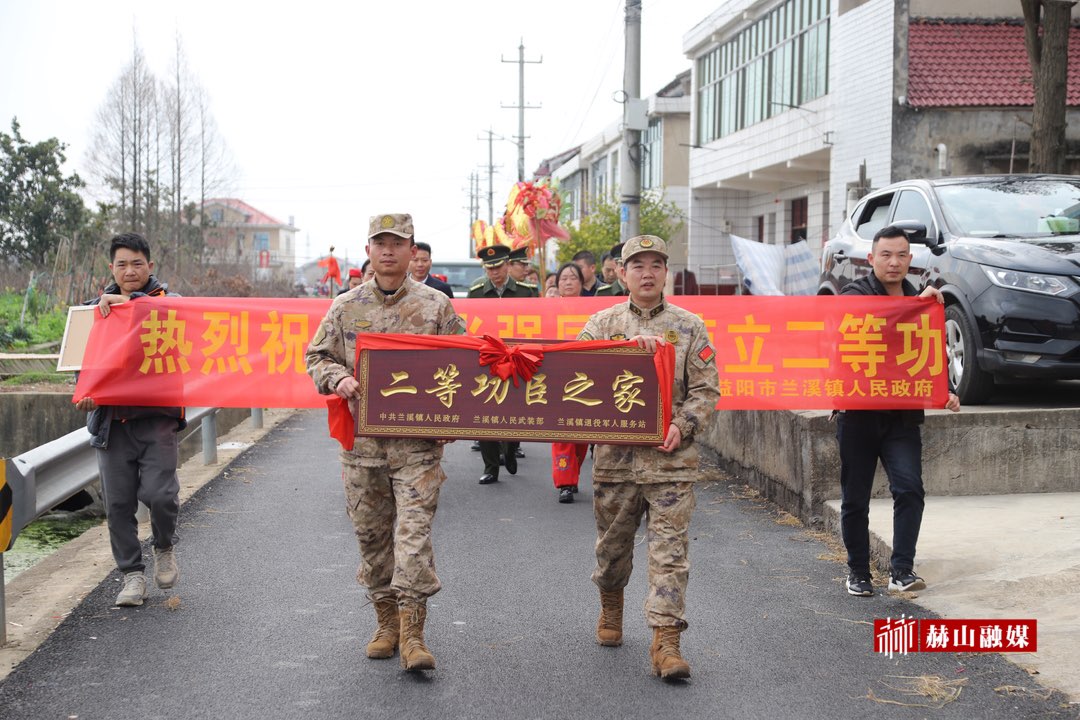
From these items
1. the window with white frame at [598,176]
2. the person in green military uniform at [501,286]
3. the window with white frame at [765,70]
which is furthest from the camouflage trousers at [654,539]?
the window with white frame at [598,176]

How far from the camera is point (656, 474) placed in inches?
202

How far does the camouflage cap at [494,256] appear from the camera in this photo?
10617mm

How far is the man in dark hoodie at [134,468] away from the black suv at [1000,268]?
591cm

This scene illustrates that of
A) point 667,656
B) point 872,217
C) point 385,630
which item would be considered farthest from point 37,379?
point 667,656

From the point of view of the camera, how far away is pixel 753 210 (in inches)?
1362

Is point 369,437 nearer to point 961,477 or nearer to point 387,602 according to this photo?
point 387,602

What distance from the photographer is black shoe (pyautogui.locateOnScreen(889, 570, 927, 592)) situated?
621 cm

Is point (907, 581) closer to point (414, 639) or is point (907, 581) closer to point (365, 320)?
point (414, 639)

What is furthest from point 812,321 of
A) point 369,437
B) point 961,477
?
point 369,437

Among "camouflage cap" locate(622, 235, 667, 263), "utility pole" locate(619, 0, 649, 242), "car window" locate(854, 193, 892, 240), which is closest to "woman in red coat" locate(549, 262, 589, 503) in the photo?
"camouflage cap" locate(622, 235, 667, 263)

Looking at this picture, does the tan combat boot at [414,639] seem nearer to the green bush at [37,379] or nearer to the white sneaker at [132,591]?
the white sneaker at [132,591]

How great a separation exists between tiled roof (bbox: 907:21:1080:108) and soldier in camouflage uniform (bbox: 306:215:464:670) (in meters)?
18.5

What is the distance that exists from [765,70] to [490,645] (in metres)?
26.2

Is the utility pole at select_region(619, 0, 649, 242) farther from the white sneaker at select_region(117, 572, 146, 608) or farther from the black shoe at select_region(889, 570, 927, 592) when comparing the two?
the white sneaker at select_region(117, 572, 146, 608)
